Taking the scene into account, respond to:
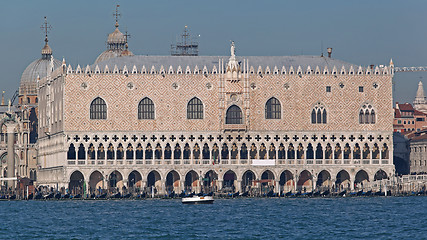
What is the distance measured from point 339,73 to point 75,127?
87.0ft

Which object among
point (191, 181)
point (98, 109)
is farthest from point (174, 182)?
point (98, 109)

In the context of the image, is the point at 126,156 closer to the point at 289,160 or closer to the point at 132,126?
the point at 132,126

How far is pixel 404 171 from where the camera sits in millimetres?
146625

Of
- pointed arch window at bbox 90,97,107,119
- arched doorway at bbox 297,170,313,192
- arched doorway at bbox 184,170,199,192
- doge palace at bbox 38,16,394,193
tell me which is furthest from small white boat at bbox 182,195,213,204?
arched doorway at bbox 297,170,313,192

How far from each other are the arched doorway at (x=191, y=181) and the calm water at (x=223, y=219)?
12497 millimetres

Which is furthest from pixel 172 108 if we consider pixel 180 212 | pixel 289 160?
pixel 180 212

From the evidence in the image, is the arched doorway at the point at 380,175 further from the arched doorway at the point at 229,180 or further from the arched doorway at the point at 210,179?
the arched doorway at the point at 210,179

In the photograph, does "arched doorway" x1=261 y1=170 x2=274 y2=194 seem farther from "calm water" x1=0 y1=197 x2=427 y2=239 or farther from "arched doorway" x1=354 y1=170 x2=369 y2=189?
"calm water" x1=0 y1=197 x2=427 y2=239

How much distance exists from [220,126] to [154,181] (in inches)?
345

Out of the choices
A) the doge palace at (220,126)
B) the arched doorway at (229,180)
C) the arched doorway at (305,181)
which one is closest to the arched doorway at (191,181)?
the doge palace at (220,126)

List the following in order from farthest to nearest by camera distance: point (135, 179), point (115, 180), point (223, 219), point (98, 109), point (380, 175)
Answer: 1. point (380, 175)
2. point (135, 179)
3. point (115, 180)
4. point (98, 109)
5. point (223, 219)

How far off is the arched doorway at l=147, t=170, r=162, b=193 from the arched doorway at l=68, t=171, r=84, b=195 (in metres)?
6.63

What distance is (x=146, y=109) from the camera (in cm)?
12700

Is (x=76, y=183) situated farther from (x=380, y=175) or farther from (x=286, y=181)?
(x=380, y=175)
